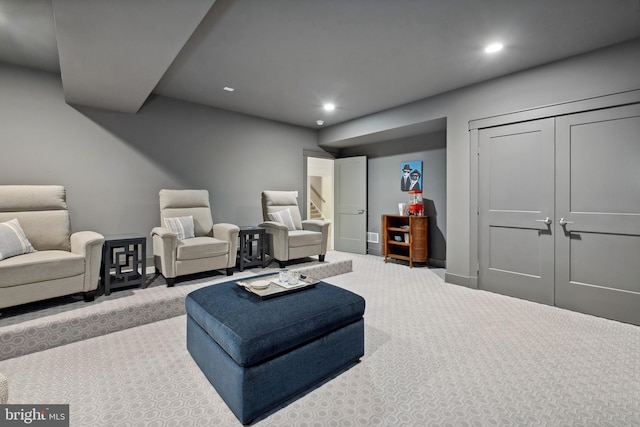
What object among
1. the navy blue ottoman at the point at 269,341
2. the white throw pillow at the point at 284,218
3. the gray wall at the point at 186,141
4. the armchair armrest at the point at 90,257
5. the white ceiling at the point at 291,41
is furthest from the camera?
the white throw pillow at the point at 284,218

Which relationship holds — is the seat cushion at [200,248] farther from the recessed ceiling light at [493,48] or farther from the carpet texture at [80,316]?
the recessed ceiling light at [493,48]

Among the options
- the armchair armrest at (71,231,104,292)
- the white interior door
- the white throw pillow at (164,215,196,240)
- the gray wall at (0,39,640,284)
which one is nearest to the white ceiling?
the gray wall at (0,39,640,284)

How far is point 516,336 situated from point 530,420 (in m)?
1.03

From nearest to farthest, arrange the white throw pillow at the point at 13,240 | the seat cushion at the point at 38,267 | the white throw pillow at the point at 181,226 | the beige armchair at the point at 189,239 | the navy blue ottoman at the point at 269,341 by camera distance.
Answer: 1. the navy blue ottoman at the point at 269,341
2. the seat cushion at the point at 38,267
3. the white throw pillow at the point at 13,240
4. the beige armchair at the point at 189,239
5. the white throw pillow at the point at 181,226

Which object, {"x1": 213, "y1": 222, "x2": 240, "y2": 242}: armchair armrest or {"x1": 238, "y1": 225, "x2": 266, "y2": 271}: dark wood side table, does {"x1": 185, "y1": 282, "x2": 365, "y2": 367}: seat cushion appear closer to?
{"x1": 213, "y1": 222, "x2": 240, "y2": 242}: armchair armrest

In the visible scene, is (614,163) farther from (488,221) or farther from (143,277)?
(143,277)

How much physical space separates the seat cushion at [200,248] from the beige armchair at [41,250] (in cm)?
71

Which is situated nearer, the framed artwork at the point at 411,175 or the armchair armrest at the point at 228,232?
the armchair armrest at the point at 228,232

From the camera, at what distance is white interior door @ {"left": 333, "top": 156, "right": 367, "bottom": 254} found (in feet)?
18.4

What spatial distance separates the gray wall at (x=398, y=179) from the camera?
4695mm

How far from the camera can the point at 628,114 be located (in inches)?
102

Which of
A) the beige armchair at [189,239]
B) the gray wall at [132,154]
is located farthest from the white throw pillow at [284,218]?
the beige armchair at [189,239]

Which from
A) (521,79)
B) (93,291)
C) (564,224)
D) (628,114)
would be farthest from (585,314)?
(93,291)

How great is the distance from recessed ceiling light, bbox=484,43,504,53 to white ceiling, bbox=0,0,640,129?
0.07 m
